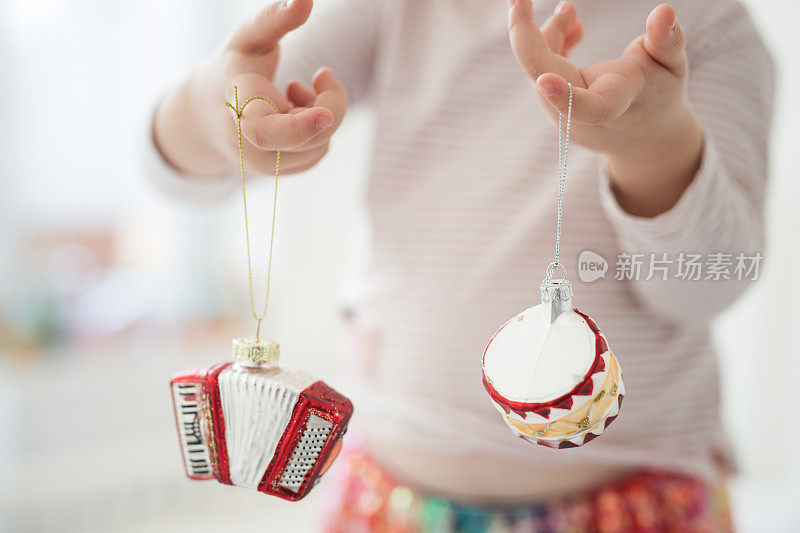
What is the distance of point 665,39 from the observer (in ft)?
0.85

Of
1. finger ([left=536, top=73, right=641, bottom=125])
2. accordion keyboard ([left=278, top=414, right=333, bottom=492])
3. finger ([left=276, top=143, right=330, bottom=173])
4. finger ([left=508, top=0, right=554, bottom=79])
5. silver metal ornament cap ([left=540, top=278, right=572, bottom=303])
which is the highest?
finger ([left=508, top=0, right=554, bottom=79])

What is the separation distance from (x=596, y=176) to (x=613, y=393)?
0.11 meters

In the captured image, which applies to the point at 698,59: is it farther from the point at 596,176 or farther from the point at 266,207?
the point at 266,207

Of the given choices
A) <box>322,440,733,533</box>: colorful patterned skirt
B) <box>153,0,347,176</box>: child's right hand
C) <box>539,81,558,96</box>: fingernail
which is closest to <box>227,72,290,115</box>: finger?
<box>153,0,347,176</box>: child's right hand

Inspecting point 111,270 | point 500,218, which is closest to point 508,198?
point 500,218

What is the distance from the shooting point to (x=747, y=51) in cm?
32

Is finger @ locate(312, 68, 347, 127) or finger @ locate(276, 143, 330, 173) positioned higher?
finger @ locate(312, 68, 347, 127)

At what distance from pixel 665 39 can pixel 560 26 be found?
51 mm

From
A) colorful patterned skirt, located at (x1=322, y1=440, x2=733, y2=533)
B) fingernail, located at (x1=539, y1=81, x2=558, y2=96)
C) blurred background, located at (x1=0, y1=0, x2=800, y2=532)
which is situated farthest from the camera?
blurred background, located at (x1=0, y1=0, x2=800, y2=532)

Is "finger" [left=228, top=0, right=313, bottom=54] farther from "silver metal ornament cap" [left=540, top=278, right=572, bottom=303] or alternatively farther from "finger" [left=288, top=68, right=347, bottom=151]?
"silver metal ornament cap" [left=540, top=278, right=572, bottom=303]

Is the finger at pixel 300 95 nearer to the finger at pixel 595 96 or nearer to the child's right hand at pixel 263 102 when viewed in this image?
the child's right hand at pixel 263 102

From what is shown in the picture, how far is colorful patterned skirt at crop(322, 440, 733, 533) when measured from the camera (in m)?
0.47

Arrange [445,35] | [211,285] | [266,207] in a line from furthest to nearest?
[211,285]
[266,207]
[445,35]

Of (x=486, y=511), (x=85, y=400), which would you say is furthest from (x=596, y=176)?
(x=85, y=400)
